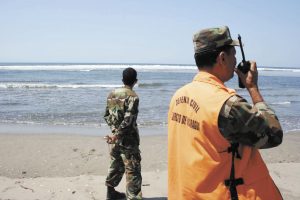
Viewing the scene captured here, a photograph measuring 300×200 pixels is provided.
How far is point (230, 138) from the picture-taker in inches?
76.9

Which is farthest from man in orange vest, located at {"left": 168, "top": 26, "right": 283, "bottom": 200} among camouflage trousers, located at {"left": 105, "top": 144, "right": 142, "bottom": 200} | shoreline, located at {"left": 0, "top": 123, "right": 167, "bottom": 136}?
shoreline, located at {"left": 0, "top": 123, "right": 167, "bottom": 136}

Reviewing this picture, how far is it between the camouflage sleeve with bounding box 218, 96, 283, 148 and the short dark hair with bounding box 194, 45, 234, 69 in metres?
0.31

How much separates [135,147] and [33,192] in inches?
76.9

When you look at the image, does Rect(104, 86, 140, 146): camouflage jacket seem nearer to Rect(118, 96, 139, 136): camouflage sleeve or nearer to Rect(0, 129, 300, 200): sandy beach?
Rect(118, 96, 139, 136): camouflage sleeve

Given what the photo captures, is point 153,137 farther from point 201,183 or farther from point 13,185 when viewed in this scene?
A: point 201,183

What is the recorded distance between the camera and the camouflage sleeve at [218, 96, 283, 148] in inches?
75.6

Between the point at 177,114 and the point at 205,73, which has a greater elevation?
the point at 205,73

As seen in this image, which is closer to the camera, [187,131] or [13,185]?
[187,131]

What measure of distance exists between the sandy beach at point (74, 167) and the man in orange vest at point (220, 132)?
4.07 m

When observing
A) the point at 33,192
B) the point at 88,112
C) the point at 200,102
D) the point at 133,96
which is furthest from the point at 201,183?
the point at 88,112

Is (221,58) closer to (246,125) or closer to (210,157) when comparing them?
(246,125)

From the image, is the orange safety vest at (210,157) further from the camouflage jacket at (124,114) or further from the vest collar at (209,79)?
the camouflage jacket at (124,114)

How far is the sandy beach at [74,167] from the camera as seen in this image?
20.4ft

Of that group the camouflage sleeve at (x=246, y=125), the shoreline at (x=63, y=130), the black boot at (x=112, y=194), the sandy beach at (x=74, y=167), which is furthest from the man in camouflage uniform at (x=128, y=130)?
the shoreline at (x=63, y=130)
